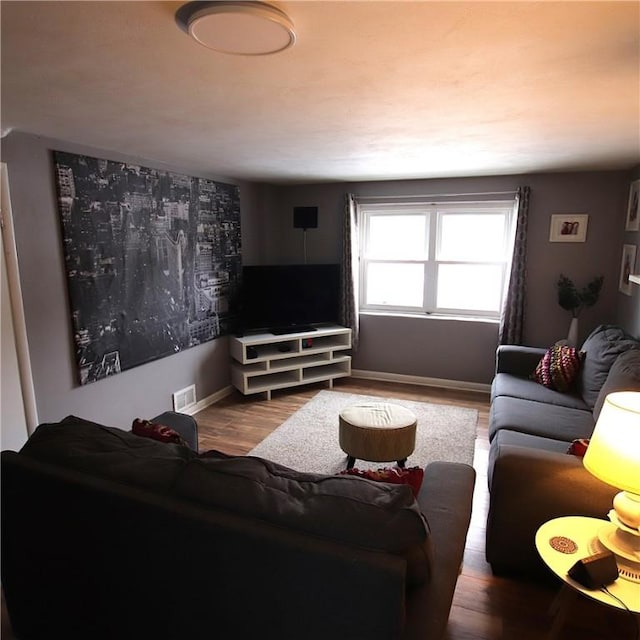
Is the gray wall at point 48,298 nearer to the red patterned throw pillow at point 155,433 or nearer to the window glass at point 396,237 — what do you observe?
the red patterned throw pillow at point 155,433

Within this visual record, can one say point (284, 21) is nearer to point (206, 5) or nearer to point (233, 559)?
point (206, 5)

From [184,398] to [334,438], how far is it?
146cm

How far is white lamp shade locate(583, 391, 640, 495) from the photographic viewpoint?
1458mm

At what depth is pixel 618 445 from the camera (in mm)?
1500

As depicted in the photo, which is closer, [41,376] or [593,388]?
[41,376]

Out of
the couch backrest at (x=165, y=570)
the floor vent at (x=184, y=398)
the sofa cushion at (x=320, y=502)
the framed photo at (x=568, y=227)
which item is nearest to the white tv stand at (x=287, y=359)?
the floor vent at (x=184, y=398)

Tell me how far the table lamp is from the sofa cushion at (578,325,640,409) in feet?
5.01

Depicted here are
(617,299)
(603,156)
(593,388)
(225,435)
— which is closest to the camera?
(593,388)

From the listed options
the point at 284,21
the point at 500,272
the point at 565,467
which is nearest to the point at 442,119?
the point at 284,21

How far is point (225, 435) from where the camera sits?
145 inches

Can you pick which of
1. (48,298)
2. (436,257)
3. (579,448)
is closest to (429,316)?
(436,257)

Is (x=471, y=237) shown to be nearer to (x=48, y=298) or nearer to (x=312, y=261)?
(x=312, y=261)

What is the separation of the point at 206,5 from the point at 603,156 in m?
3.35

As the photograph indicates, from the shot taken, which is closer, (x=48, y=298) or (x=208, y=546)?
(x=208, y=546)
